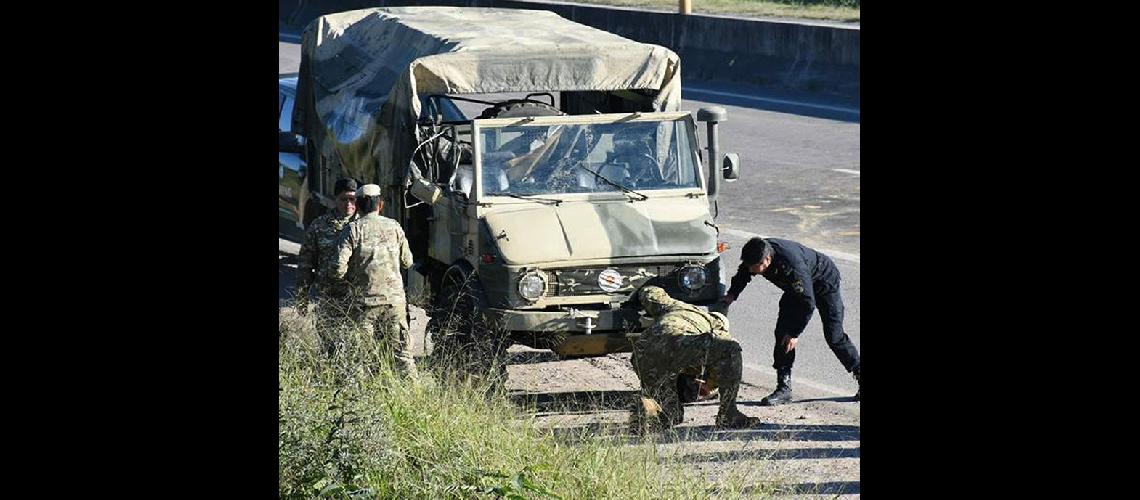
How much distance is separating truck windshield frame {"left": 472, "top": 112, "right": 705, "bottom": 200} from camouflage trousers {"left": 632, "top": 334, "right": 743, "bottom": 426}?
159cm

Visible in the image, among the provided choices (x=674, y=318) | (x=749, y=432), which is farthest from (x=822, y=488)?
(x=674, y=318)

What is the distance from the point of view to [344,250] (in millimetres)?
9484

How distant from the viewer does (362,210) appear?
970 cm

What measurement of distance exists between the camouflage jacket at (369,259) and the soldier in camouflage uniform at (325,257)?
4.5 inches

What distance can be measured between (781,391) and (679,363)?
1.26 m

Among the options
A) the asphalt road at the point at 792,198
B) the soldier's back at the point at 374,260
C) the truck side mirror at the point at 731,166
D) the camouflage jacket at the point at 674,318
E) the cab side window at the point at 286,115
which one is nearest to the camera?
the camouflage jacket at the point at 674,318

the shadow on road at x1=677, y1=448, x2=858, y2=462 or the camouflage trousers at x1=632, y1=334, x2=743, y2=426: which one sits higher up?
the camouflage trousers at x1=632, y1=334, x2=743, y2=426

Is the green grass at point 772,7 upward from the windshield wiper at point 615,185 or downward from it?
upward

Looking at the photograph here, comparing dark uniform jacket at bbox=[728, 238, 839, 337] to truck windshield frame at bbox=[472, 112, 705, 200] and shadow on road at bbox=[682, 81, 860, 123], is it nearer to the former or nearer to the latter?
truck windshield frame at bbox=[472, 112, 705, 200]

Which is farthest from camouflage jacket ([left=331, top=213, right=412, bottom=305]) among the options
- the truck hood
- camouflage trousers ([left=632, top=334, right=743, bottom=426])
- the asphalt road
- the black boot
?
the black boot

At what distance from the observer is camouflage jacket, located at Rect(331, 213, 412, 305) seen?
9.52 meters

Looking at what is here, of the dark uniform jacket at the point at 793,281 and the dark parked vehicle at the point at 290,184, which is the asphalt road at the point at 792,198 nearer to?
the dark uniform jacket at the point at 793,281

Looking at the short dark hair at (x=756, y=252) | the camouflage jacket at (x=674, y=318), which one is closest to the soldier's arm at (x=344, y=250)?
the camouflage jacket at (x=674, y=318)

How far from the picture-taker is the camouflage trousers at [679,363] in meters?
8.90
